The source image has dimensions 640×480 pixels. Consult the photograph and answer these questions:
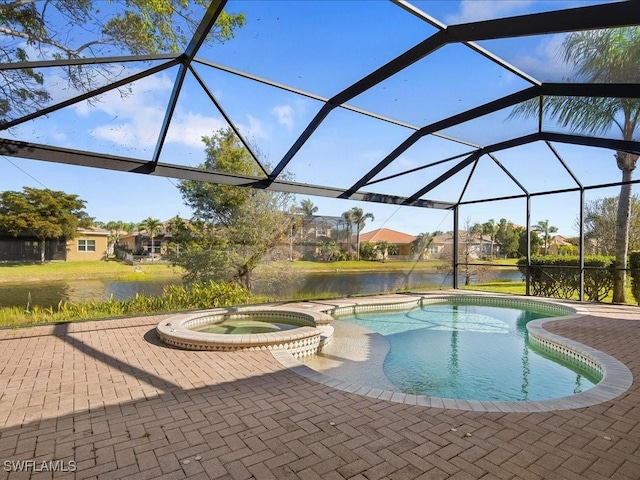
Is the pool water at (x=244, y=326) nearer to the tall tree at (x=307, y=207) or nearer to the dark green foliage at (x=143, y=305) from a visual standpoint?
the dark green foliage at (x=143, y=305)

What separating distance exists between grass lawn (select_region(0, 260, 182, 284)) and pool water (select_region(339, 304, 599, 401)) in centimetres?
489

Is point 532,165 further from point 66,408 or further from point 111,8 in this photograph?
point 66,408

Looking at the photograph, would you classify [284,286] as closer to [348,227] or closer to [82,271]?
[348,227]

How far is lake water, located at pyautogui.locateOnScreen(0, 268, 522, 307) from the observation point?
678 cm

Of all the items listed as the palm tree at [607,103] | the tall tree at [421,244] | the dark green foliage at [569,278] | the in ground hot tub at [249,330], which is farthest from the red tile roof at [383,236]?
the palm tree at [607,103]

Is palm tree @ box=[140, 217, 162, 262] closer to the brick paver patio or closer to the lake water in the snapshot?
the lake water

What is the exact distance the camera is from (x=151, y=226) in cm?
886

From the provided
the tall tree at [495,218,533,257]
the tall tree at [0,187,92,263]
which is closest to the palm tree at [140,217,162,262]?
the tall tree at [0,187,92,263]

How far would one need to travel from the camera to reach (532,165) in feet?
33.0

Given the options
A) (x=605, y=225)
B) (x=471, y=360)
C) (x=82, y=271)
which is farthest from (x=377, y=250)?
(x=605, y=225)

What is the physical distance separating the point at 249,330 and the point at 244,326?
0.30m

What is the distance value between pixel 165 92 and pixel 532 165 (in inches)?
384

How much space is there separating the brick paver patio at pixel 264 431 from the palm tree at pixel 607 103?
4023 mm

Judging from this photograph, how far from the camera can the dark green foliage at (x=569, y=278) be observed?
11.2 m
